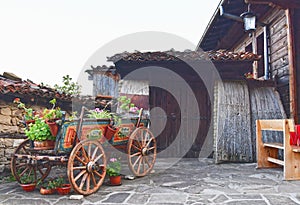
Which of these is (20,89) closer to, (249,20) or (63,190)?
(63,190)

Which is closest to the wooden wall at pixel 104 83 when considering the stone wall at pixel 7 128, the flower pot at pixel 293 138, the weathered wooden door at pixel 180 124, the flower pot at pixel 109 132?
the weathered wooden door at pixel 180 124

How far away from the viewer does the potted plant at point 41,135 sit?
3193 millimetres

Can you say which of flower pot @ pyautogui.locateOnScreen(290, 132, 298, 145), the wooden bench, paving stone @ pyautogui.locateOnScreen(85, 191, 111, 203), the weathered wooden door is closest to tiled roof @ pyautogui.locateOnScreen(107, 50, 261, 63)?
the weathered wooden door

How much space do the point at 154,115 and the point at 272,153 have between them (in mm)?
2926

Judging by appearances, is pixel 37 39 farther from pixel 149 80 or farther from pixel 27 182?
pixel 27 182

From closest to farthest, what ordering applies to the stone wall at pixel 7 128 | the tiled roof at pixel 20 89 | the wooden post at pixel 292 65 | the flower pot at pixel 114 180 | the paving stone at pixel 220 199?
the paving stone at pixel 220 199, the flower pot at pixel 114 180, the tiled roof at pixel 20 89, the stone wall at pixel 7 128, the wooden post at pixel 292 65

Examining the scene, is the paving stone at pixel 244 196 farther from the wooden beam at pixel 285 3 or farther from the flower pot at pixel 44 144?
the wooden beam at pixel 285 3

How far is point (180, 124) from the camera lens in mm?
6625

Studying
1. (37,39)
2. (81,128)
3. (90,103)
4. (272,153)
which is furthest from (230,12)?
(37,39)

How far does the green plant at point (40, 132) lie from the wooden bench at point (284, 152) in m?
3.54

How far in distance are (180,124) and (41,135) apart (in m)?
4.08

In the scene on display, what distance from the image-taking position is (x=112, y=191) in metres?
3.38

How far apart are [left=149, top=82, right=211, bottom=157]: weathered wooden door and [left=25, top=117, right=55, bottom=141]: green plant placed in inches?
145

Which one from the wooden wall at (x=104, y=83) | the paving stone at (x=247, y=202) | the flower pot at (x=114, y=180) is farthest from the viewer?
the wooden wall at (x=104, y=83)
